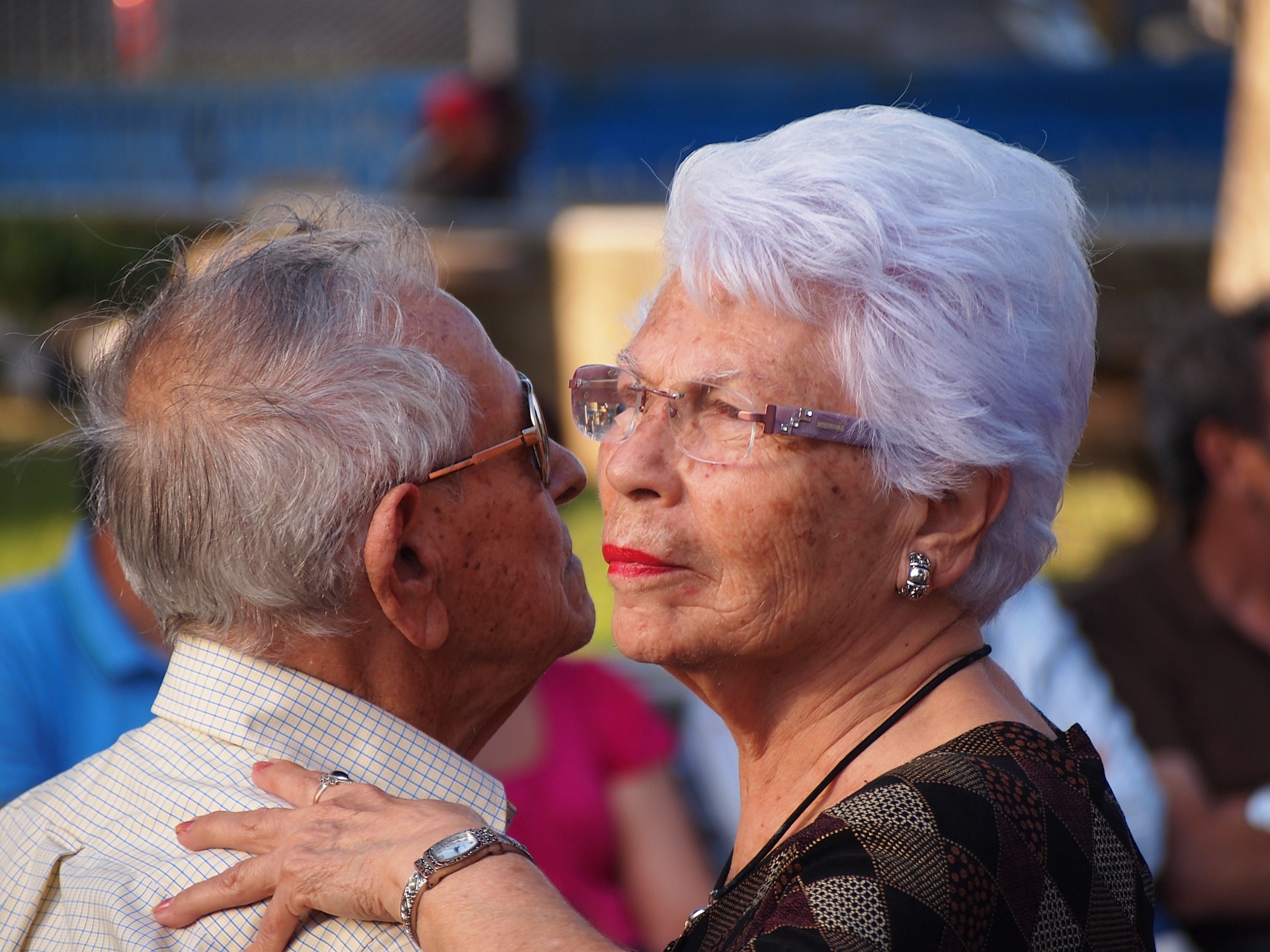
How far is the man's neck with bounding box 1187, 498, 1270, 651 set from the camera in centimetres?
434

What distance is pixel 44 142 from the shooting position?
13.6 metres

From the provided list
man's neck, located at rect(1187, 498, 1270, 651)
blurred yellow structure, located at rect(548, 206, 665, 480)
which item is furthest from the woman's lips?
blurred yellow structure, located at rect(548, 206, 665, 480)

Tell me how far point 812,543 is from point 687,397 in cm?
29

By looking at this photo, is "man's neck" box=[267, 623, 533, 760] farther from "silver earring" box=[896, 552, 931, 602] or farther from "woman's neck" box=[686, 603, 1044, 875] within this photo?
"silver earring" box=[896, 552, 931, 602]

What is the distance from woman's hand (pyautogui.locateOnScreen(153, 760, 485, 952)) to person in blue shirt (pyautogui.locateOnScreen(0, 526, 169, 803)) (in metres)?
1.67

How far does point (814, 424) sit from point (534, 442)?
544mm

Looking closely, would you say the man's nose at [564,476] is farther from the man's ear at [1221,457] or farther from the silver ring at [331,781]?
the man's ear at [1221,457]

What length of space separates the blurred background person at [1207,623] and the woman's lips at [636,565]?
2.53 metres

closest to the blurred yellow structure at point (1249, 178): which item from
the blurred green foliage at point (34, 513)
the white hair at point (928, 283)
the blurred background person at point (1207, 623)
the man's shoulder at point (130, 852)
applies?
the blurred background person at point (1207, 623)

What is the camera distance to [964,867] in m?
1.66

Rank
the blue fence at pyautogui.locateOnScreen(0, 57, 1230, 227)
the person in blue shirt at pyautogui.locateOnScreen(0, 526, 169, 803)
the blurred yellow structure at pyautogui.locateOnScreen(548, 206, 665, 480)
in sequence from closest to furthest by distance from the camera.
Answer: the person in blue shirt at pyautogui.locateOnScreen(0, 526, 169, 803), the blurred yellow structure at pyautogui.locateOnScreen(548, 206, 665, 480), the blue fence at pyautogui.locateOnScreen(0, 57, 1230, 227)

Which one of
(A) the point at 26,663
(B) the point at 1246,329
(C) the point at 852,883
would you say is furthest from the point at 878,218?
(B) the point at 1246,329

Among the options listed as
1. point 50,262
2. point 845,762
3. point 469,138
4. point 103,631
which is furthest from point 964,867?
point 50,262

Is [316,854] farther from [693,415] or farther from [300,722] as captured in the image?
[693,415]
